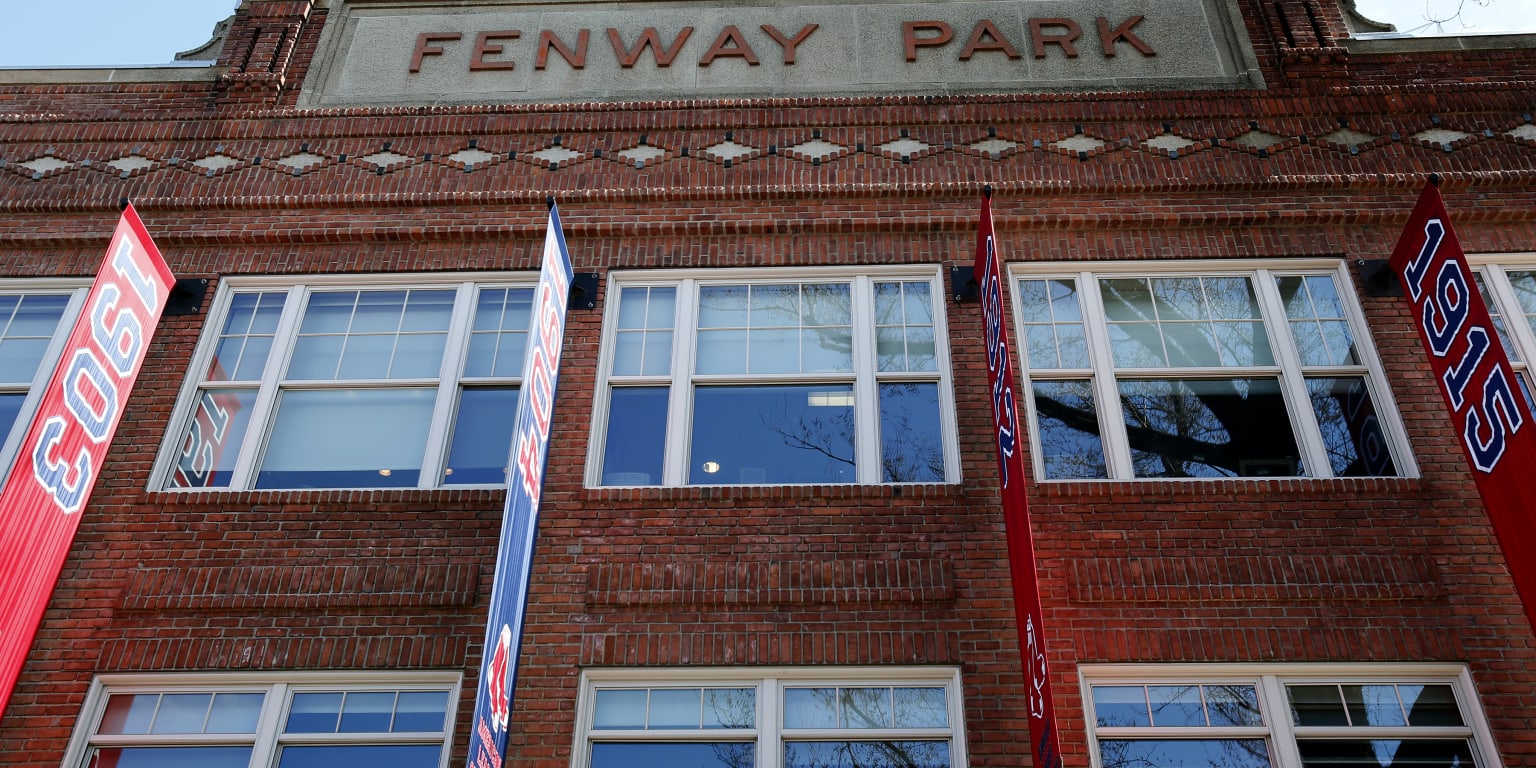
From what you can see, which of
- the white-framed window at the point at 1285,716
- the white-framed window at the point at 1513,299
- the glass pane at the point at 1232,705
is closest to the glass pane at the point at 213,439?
the white-framed window at the point at 1285,716

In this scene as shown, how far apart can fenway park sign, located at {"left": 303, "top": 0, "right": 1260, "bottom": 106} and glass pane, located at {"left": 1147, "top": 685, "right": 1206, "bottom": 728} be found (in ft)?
20.3

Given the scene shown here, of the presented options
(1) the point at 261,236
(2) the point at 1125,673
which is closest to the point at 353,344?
(1) the point at 261,236

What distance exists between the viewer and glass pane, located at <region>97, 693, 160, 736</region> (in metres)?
8.13

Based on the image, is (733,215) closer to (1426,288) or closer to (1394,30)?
(1426,288)

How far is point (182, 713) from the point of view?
8.17 metres

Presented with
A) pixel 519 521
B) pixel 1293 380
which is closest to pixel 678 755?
pixel 519 521

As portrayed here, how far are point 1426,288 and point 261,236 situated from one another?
9.17m

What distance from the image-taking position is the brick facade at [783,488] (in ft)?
26.8

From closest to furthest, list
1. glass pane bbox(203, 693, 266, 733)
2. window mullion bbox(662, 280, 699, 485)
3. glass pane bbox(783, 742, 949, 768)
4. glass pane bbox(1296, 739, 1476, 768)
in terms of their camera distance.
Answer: glass pane bbox(1296, 739, 1476, 768), glass pane bbox(783, 742, 949, 768), glass pane bbox(203, 693, 266, 733), window mullion bbox(662, 280, 699, 485)

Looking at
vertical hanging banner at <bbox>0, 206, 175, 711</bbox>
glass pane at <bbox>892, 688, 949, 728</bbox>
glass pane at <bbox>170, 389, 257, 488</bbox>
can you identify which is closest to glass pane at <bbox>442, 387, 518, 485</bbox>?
glass pane at <bbox>170, 389, 257, 488</bbox>

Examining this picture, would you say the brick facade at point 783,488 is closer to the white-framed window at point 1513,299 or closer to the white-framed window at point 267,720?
the white-framed window at point 267,720

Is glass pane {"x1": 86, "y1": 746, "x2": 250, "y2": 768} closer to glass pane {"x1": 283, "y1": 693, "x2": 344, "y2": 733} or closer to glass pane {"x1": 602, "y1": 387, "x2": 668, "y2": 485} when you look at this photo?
glass pane {"x1": 283, "y1": 693, "x2": 344, "y2": 733}

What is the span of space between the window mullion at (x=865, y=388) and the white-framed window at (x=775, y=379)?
1cm

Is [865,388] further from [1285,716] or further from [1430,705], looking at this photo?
[1430,705]
